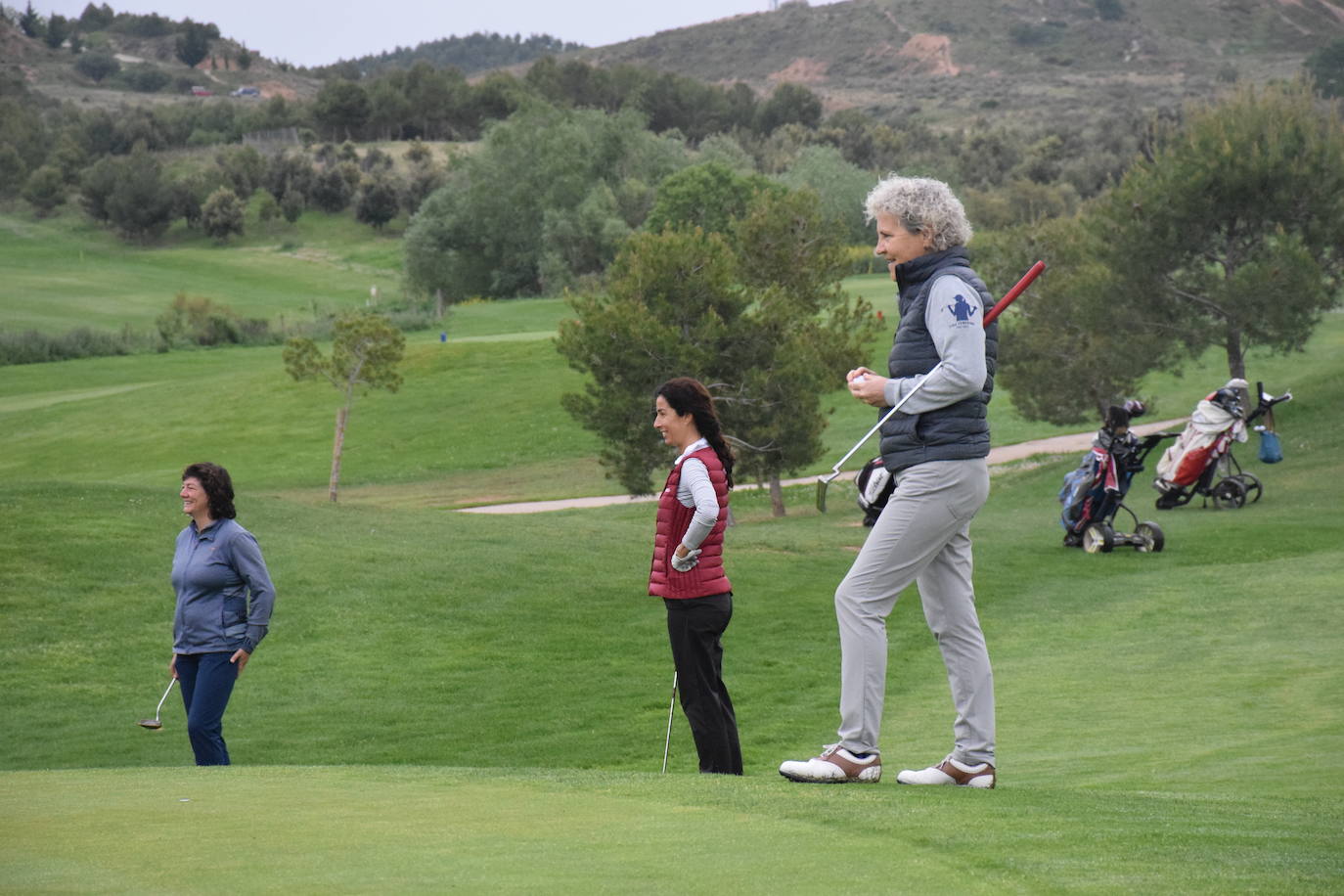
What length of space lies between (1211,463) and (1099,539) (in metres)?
5.85

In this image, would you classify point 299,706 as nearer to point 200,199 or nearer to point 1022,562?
point 1022,562

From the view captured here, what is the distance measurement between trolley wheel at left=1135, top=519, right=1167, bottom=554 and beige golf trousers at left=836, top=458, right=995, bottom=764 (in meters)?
16.3

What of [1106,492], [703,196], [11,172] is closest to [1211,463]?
[1106,492]

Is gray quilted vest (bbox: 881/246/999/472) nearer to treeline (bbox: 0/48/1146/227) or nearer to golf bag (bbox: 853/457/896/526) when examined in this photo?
golf bag (bbox: 853/457/896/526)

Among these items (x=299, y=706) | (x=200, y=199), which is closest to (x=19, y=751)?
(x=299, y=706)

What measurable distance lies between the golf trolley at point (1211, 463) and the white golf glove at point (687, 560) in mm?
19635

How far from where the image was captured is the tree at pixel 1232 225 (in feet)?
113

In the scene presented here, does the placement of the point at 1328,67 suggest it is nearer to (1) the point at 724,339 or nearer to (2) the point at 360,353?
(1) the point at 724,339

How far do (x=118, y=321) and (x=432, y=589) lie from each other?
188 feet

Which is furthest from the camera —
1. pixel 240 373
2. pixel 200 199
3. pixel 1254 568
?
pixel 200 199

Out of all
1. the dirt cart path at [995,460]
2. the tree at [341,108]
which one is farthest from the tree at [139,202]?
the dirt cart path at [995,460]

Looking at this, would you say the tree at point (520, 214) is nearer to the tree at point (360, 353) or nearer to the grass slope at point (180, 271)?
the grass slope at point (180, 271)

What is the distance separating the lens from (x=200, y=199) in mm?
104750

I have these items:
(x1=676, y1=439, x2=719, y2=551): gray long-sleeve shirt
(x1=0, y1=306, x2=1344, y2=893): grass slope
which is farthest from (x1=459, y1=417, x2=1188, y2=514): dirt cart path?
(x1=676, y1=439, x2=719, y2=551): gray long-sleeve shirt
